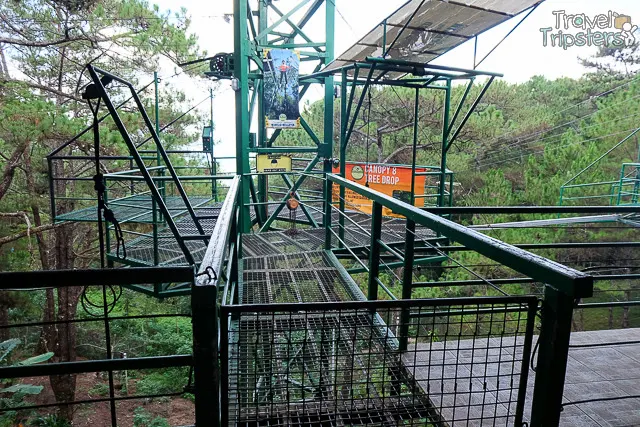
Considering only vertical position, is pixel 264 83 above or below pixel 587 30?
below

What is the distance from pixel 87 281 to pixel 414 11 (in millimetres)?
4226

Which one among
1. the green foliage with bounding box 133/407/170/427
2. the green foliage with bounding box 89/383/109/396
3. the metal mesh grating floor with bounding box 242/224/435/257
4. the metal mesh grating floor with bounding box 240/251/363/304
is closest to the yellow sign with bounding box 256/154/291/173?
the metal mesh grating floor with bounding box 242/224/435/257

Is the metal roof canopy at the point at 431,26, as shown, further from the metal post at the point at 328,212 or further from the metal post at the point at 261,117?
the metal post at the point at 261,117

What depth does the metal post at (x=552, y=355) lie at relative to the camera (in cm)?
137

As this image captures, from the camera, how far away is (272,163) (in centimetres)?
655

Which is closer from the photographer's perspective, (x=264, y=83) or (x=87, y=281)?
(x=87, y=281)

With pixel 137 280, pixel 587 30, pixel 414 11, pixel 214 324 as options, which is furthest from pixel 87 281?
pixel 587 30

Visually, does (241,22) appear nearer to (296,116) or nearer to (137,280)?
(296,116)

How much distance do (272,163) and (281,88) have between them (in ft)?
3.81

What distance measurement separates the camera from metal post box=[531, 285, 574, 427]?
1374mm

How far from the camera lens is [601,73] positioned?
2289 centimetres

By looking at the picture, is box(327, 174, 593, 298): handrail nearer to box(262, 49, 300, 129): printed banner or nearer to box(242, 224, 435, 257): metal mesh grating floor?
box(242, 224, 435, 257): metal mesh grating floor

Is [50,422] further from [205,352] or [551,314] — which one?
[551,314]

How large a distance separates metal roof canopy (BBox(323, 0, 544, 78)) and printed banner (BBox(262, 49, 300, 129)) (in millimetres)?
1062
